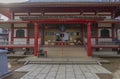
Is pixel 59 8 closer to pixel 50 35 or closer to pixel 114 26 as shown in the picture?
pixel 50 35

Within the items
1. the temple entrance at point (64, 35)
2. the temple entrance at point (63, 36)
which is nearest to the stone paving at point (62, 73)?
the temple entrance at point (63, 36)

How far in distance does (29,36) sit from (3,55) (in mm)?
13906

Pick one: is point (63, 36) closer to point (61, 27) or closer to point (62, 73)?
point (61, 27)

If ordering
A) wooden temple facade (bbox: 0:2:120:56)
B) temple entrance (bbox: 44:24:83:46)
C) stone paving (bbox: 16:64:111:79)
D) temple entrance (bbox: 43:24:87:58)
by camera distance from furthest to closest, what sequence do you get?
temple entrance (bbox: 44:24:83:46) < temple entrance (bbox: 43:24:87:58) < wooden temple facade (bbox: 0:2:120:56) < stone paving (bbox: 16:64:111:79)

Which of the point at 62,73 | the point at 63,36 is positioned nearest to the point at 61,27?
the point at 63,36

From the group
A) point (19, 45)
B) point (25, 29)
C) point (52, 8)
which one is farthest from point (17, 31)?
point (52, 8)

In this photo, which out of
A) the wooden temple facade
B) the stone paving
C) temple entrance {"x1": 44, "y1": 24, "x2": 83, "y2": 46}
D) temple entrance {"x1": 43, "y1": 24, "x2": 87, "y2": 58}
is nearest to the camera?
the stone paving

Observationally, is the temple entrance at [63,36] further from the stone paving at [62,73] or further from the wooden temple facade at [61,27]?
the stone paving at [62,73]

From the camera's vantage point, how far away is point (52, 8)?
25000mm

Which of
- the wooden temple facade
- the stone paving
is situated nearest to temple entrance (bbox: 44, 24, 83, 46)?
the wooden temple facade

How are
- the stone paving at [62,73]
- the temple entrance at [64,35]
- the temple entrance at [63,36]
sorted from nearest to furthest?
1. the stone paving at [62,73]
2. the temple entrance at [63,36]
3. the temple entrance at [64,35]

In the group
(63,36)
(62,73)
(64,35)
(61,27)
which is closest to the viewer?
(62,73)

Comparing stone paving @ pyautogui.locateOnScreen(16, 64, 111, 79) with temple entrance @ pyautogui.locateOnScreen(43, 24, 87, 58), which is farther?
temple entrance @ pyautogui.locateOnScreen(43, 24, 87, 58)

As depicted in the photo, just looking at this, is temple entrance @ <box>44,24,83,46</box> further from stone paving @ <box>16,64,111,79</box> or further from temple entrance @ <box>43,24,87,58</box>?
stone paving @ <box>16,64,111,79</box>
